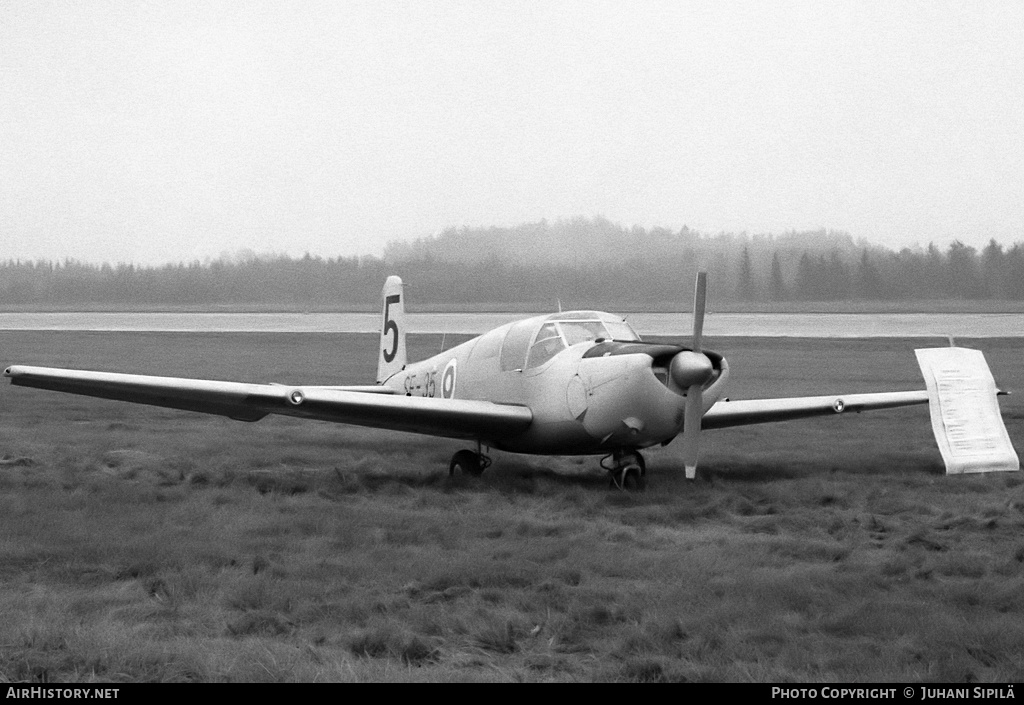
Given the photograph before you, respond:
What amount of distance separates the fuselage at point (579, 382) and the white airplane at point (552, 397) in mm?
12

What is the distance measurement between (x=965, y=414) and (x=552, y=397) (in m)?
4.46

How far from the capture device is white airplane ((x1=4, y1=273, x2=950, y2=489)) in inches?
391

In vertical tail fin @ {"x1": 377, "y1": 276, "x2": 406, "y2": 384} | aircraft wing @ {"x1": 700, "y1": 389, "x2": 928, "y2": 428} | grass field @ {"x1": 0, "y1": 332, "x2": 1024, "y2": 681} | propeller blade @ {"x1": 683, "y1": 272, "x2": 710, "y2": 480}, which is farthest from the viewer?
vertical tail fin @ {"x1": 377, "y1": 276, "x2": 406, "y2": 384}

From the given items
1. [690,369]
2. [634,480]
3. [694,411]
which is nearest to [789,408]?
[634,480]

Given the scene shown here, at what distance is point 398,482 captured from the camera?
1084 centimetres

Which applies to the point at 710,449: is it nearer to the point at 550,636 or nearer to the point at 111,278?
the point at 550,636

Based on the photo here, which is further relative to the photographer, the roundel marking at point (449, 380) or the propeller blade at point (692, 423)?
the roundel marking at point (449, 380)

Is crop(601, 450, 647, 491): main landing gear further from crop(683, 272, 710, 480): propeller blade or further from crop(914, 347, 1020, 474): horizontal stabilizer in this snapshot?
crop(914, 347, 1020, 474): horizontal stabilizer

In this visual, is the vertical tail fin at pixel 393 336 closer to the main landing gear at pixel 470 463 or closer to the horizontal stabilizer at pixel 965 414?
the main landing gear at pixel 470 463

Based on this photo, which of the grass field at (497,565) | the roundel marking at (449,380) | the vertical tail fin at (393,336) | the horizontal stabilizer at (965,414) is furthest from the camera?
the vertical tail fin at (393,336)

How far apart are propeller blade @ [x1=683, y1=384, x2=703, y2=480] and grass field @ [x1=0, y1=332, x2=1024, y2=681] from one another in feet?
1.37

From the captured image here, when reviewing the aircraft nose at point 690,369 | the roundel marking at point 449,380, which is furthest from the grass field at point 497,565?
the aircraft nose at point 690,369

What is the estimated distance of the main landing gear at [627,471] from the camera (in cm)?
1043

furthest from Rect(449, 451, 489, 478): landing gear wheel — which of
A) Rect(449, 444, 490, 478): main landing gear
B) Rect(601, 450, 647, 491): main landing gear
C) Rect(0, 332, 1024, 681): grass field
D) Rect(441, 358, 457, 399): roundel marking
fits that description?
Rect(601, 450, 647, 491): main landing gear
